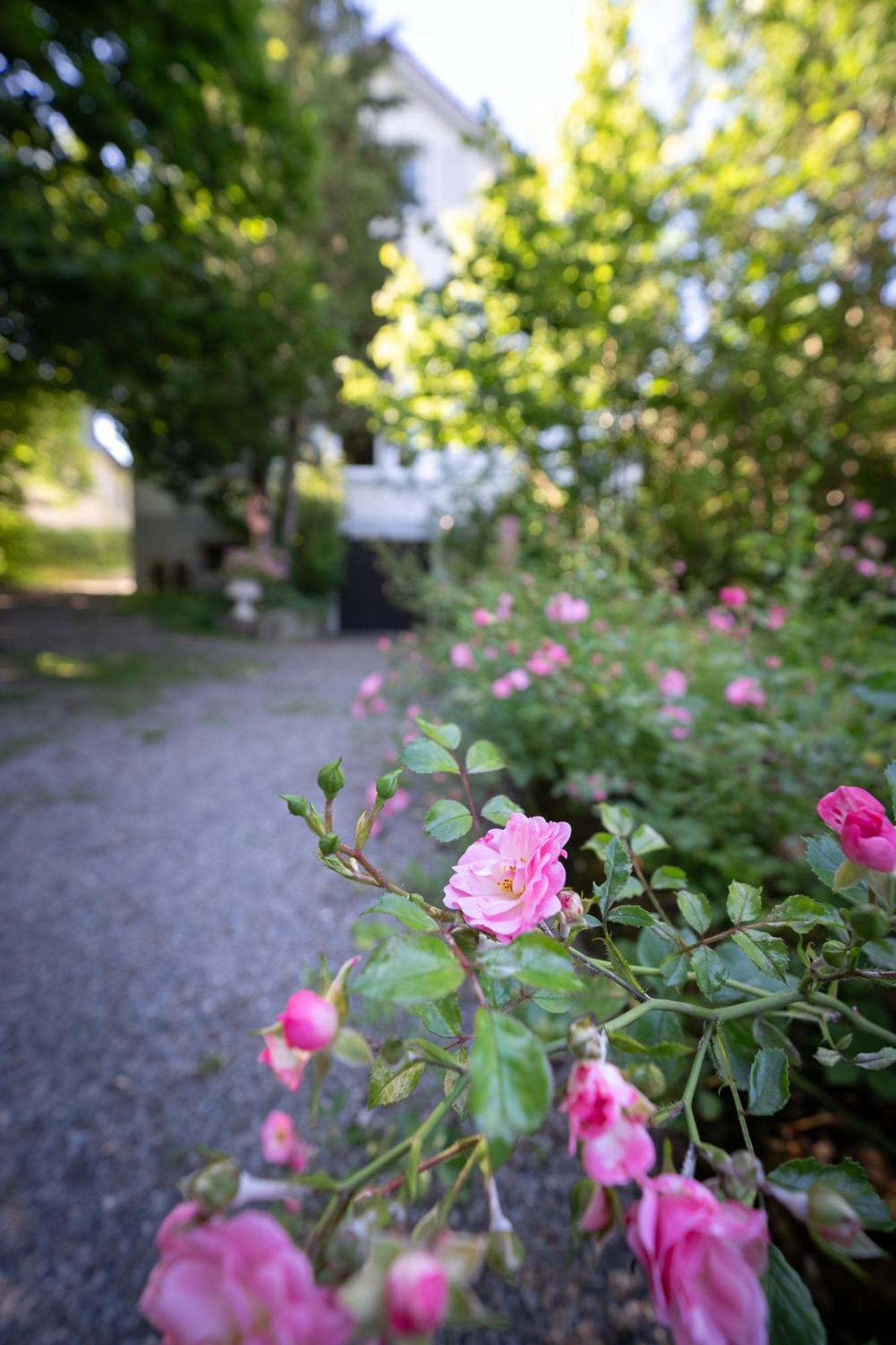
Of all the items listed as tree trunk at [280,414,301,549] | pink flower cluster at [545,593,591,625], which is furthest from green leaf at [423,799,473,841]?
tree trunk at [280,414,301,549]

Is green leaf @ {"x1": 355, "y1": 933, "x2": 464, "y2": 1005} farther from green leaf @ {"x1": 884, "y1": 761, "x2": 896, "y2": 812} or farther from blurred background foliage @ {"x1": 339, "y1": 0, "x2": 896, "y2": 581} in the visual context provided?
blurred background foliage @ {"x1": 339, "y1": 0, "x2": 896, "y2": 581}

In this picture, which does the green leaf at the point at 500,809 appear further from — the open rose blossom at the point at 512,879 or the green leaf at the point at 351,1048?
the green leaf at the point at 351,1048

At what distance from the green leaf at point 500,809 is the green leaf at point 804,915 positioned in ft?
0.69

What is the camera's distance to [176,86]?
14.2ft

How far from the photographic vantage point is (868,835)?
1.19 feet

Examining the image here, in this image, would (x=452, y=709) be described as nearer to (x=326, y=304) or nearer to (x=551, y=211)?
(x=551, y=211)

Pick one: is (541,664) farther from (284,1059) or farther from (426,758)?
(284,1059)

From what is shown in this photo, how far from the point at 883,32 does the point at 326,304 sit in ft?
17.9

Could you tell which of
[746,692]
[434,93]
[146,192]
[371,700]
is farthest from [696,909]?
[434,93]

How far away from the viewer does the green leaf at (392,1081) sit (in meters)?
0.40

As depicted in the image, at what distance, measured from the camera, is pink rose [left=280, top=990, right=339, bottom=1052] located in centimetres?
32

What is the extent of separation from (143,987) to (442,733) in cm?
189

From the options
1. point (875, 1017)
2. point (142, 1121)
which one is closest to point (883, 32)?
point (875, 1017)

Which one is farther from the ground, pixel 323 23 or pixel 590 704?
pixel 323 23
